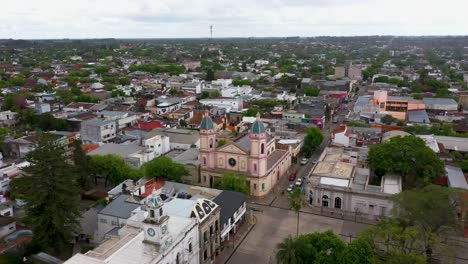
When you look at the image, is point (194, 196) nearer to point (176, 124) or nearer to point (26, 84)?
point (176, 124)

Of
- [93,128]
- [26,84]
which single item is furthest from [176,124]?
[26,84]

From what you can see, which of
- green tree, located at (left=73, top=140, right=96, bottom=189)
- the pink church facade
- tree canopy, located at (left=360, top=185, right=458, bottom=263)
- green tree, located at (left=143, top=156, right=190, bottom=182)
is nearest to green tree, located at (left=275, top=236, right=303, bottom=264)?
tree canopy, located at (left=360, top=185, right=458, bottom=263)

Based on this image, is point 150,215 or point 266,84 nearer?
point 150,215

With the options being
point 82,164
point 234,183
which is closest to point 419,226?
point 234,183

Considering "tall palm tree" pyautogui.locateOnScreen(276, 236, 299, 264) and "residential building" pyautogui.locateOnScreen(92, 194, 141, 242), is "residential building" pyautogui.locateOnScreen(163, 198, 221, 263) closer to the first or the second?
"residential building" pyautogui.locateOnScreen(92, 194, 141, 242)

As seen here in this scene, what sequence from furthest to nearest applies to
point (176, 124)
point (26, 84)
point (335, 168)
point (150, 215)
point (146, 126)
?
point (26, 84)
point (176, 124)
point (146, 126)
point (335, 168)
point (150, 215)

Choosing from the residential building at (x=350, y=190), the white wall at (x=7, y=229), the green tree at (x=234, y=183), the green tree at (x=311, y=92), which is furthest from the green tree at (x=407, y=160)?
the green tree at (x=311, y=92)

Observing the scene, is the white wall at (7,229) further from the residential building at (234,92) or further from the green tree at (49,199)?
the residential building at (234,92)
